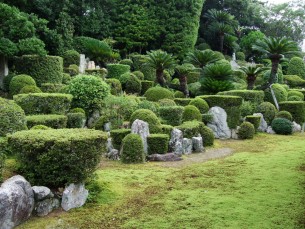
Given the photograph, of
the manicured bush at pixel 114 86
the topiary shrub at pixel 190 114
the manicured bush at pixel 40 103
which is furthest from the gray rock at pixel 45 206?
the manicured bush at pixel 114 86

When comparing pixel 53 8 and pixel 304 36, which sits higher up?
pixel 304 36

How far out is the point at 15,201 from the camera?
19.2ft

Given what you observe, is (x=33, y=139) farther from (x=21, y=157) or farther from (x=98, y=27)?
(x=98, y=27)

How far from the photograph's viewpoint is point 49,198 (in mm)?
6695

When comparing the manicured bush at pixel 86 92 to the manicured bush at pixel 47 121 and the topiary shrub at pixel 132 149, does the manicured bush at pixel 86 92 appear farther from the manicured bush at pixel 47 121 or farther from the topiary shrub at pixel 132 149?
the topiary shrub at pixel 132 149

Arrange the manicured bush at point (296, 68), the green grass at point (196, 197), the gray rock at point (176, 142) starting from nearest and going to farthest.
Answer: the green grass at point (196, 197) < the gray rock at point (176, 142) < the manicured bush at point (296, 68)

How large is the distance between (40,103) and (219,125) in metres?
8.49

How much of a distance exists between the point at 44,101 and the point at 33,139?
241 inches

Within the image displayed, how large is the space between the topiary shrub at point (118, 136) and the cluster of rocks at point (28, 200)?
4.95 meters

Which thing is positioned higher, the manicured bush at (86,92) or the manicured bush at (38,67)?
the manicured bush at (38,67)

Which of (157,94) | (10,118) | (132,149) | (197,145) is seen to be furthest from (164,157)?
(157,94)

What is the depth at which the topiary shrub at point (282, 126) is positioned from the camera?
1932cm

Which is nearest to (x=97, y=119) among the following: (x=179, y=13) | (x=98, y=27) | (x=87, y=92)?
(x=87, y=92)

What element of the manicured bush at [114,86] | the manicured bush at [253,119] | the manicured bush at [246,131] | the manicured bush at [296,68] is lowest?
the manicured bush at [246,131]
